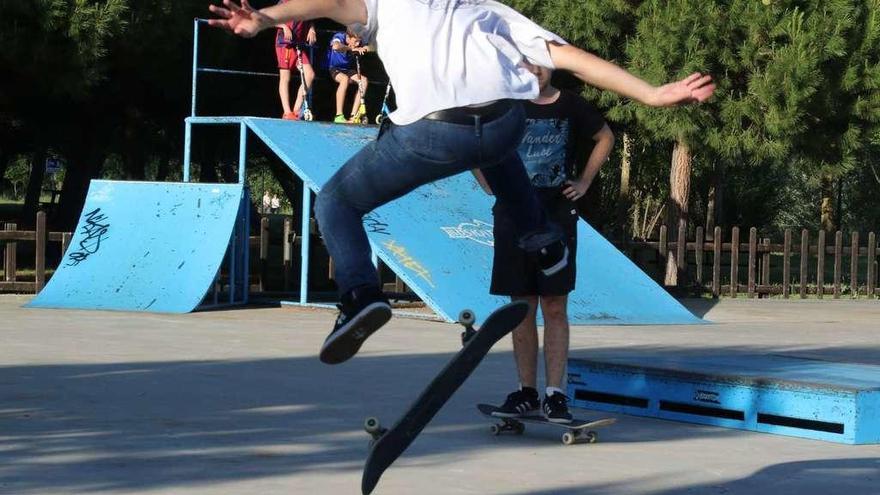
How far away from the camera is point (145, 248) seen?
15.1 meters

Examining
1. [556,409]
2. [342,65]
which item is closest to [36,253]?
[342,65]

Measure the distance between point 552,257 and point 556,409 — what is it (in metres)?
1.59

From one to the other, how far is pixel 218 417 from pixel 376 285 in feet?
8.92

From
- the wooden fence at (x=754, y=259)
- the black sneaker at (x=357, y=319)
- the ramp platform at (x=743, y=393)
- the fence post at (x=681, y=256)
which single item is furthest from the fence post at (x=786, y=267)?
the black sneaker at (x=357, y=319)

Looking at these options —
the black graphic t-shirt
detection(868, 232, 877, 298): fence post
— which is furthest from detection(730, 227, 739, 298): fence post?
the black graphic t-shirt

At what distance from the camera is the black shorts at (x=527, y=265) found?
6.75 metres

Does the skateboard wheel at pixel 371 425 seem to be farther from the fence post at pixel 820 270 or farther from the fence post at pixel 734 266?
the fence post at pixel 820 270

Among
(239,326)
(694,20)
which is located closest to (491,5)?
(239,326)

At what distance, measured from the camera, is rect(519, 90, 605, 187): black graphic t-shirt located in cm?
684

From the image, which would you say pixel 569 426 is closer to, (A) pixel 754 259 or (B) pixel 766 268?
(A) pixel 754 259

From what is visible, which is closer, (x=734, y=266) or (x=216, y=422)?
(x=216, y=422)

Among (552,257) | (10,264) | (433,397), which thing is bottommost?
(433,397)

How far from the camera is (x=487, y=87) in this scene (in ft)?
14.8

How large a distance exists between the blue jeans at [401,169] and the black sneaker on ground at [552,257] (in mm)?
477
